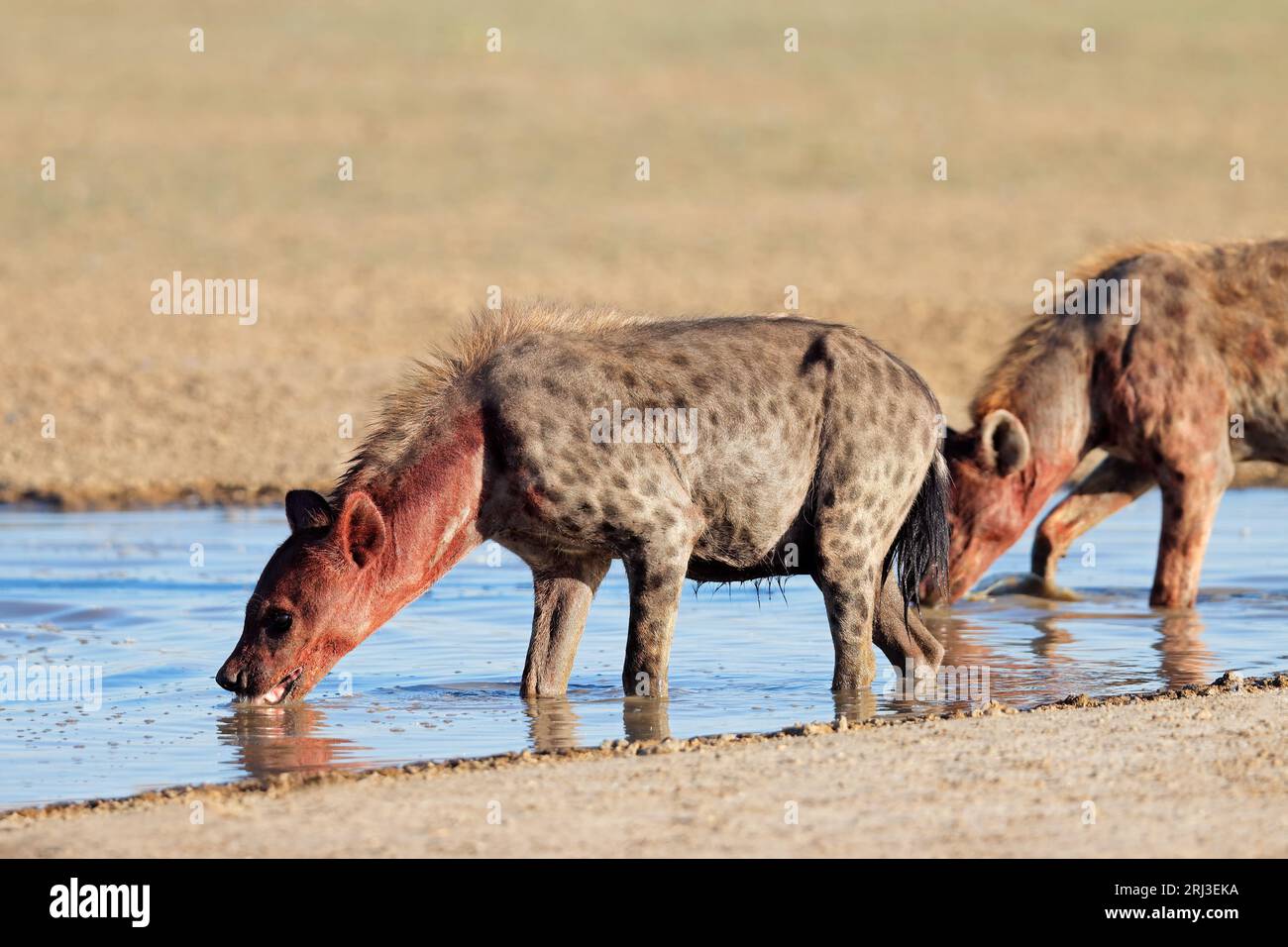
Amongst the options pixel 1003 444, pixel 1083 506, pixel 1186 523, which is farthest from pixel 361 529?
pixel 1083 506

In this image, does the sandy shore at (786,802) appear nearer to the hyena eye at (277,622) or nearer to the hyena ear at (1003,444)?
the hyena eye at (277,622)

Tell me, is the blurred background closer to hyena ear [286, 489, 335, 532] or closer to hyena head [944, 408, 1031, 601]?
hyena head [944, 408, 1031, 601]

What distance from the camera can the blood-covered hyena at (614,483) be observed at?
7.94 meters

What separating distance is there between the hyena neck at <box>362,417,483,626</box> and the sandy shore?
1229mm

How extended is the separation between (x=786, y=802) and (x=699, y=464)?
222 cm

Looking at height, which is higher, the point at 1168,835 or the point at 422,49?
the point at 422,49

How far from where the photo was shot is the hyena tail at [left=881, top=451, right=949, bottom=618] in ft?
28.3

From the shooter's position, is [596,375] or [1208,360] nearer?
[596,375]

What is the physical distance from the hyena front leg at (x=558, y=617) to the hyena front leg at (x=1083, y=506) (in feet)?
12.8
